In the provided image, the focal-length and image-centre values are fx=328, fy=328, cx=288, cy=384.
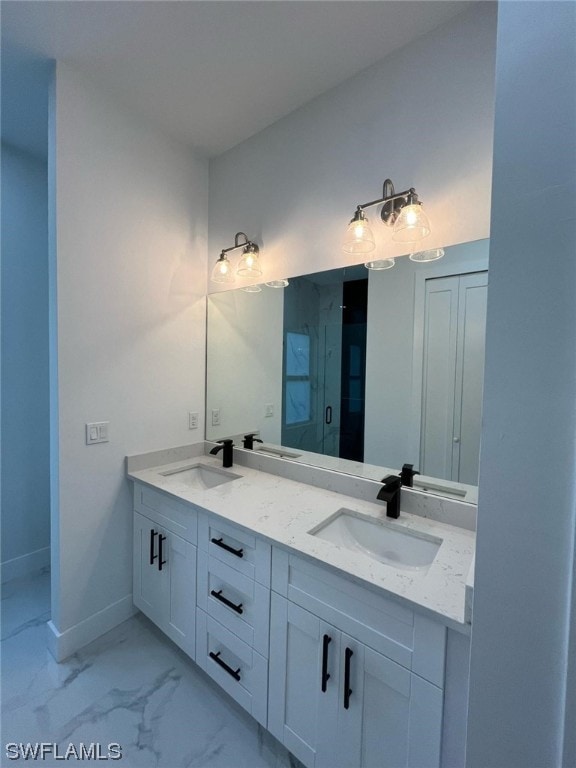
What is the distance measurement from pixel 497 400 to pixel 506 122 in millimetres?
341

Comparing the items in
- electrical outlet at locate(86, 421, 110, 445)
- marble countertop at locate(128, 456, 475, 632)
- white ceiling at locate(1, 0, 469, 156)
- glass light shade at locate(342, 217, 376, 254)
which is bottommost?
marble countertop at locate(128, 456, 475, 632)

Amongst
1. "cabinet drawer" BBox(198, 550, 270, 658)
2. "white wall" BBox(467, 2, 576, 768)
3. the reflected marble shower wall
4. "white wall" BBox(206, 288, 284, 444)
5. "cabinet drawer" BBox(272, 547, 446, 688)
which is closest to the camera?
"white wall" BBox(467, 2, 576, 768)

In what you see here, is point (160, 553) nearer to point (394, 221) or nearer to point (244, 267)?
point (244, 267)

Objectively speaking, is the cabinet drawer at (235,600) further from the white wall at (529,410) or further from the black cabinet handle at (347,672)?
the white wall at (529,410)

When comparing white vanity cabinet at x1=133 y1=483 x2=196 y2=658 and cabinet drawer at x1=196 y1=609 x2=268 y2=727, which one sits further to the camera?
white vanity cabinet at x1=133 y1=483 x2=196 y2=658

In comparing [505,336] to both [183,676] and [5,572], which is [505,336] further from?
[5,572]

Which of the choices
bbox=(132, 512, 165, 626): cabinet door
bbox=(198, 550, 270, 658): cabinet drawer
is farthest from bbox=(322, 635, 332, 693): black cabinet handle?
bbox=(132, 512, 165, 626): cabinet door

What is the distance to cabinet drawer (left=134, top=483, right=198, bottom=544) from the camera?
1480mm

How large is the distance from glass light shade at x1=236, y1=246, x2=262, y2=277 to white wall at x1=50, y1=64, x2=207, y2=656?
1.37 feet

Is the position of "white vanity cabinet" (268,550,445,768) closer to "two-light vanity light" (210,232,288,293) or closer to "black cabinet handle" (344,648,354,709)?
"black cabinet handle" (344,648,354,709)

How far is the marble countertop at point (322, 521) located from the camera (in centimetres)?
87

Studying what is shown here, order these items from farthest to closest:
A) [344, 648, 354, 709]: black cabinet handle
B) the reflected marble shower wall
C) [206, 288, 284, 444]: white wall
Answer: [206, 288, 284, 444]: white wall, the reflected marble shower wall, [344, 648, 354, 709]: black cabinet handle

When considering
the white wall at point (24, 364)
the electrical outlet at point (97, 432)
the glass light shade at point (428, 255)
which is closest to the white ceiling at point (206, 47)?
the white wall at point (24, 364)

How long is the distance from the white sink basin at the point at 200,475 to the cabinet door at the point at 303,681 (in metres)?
0.85
